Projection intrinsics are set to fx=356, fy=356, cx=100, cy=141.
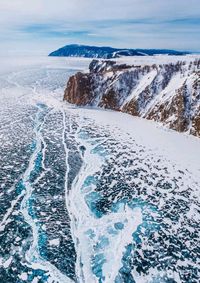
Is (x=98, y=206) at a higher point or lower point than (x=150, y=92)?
higher

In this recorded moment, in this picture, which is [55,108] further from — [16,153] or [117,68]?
[16,153]

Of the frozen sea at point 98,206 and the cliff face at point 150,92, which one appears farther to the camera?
the cliff face at point 150,92

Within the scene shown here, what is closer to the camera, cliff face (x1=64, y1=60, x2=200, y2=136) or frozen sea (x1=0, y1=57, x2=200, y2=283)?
frozen sea (x1=0, y1=57, x2=200, y2=283)

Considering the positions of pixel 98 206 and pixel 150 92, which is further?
pixel 150 92
